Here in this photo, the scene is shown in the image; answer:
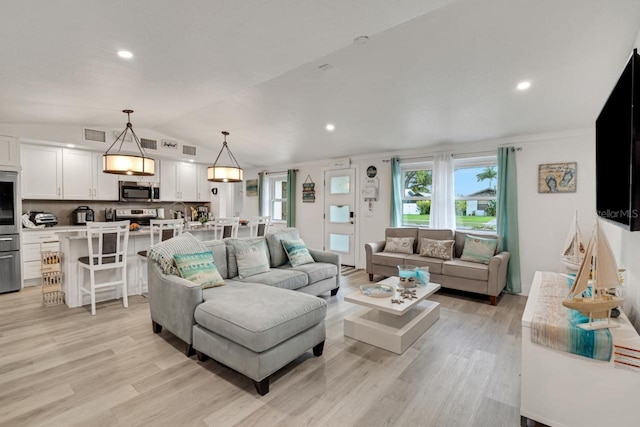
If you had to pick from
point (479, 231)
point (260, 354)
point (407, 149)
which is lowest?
point (260, 354)

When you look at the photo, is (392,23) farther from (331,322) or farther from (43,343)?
(43,343)

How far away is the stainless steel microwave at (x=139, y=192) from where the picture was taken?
228 inches

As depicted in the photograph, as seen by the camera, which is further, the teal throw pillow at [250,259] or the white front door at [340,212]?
the white front door at [340,212]

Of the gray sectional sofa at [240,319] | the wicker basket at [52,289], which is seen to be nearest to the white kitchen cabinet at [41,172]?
the wicker basket at [52,289]

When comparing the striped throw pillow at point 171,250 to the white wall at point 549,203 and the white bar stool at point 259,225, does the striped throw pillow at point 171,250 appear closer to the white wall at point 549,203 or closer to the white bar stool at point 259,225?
the white bar stool at point 259,225

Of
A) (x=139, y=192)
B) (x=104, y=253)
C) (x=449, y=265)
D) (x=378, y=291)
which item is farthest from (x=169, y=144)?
(x=449, y=265)

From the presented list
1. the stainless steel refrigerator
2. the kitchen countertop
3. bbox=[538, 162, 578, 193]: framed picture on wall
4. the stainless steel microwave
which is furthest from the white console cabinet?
the stainless steel microwave

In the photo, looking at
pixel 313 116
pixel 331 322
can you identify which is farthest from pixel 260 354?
pixel 313 116

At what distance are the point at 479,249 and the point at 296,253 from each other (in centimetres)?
258

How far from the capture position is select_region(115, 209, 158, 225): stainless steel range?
586 cm

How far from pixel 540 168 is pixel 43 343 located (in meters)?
6.02

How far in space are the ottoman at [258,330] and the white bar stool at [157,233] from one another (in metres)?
1.90

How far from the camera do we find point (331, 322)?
127 inches

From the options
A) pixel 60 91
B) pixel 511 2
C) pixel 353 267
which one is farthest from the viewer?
pixel 353 267
